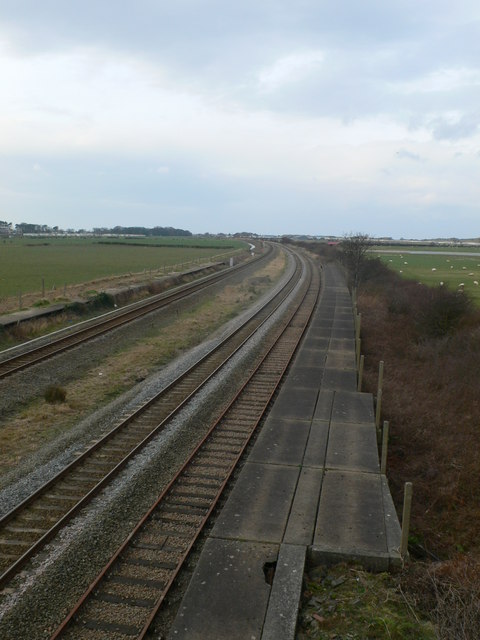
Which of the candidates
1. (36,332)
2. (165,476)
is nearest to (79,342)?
(36,332)

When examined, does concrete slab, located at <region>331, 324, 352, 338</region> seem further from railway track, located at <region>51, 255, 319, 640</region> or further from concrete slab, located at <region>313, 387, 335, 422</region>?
railway track, located at <region>51, 255, 319, 640</region>

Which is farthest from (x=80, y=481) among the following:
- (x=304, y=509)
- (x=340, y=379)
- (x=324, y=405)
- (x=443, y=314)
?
(x=443, y=314)

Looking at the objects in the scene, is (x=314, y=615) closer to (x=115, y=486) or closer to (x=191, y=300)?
(x=115, y=486)

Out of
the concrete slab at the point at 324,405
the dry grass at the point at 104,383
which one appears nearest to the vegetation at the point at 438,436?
the concrete slab at the point at 324,405

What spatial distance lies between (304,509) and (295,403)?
6.40 meters

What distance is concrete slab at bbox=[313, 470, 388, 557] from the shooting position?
27.6 feet

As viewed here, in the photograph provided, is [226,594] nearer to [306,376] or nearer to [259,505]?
[259,505]

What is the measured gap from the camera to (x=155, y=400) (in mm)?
15547

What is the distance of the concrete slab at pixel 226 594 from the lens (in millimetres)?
6582

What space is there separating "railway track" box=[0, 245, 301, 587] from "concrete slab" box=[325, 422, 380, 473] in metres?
4.02

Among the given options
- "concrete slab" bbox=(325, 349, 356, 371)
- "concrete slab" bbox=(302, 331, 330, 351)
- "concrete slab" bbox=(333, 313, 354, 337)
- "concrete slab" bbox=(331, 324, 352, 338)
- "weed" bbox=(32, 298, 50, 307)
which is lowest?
"concrete slab" bbox=(325, 349, 356, 371)

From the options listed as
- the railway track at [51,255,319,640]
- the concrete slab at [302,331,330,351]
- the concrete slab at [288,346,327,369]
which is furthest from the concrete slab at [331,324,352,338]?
the railway track at [51,255,319,640]

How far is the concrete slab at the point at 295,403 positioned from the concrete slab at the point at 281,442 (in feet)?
1.59

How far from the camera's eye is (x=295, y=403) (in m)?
15.9
